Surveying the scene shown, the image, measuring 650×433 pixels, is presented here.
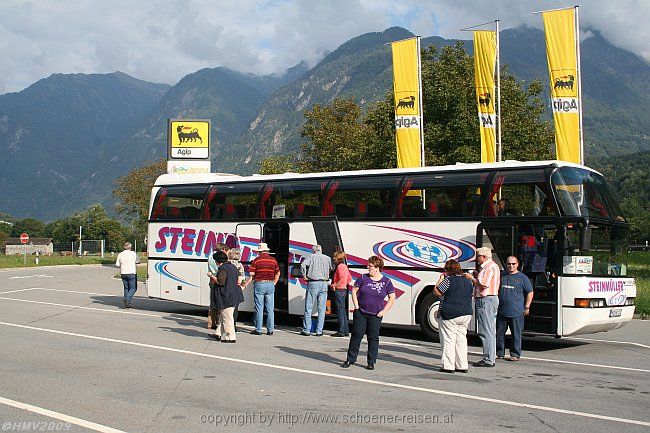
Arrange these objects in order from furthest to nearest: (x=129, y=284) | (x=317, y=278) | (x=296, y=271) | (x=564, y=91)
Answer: (x=564, y=91) → (x=129, y=284) → (x=296, y=271) → (x=317, y=278)

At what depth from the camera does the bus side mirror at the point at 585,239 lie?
13.9 m

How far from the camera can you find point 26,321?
58.6 feet

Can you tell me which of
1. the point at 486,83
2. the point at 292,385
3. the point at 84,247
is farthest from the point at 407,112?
the point at 84,247

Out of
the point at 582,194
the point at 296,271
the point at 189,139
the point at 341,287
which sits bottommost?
the point at 341,287

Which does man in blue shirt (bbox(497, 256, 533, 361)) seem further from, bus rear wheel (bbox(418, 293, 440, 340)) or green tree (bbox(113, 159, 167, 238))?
green tree (bbox(113, 159, 167, 238))

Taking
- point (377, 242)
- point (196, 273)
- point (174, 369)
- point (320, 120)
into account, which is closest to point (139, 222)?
point (320, 120)

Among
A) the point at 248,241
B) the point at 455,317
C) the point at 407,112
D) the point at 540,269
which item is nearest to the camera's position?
the point at 455,317

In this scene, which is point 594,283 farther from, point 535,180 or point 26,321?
point 26,321

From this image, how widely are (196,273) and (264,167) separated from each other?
36343 mm

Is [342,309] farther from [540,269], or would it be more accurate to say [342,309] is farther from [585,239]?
[585,239]

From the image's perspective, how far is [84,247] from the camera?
7962 centimetres

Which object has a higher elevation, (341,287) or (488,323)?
(341,287)

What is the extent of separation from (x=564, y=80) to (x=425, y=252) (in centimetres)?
1069

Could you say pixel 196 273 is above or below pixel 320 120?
below
